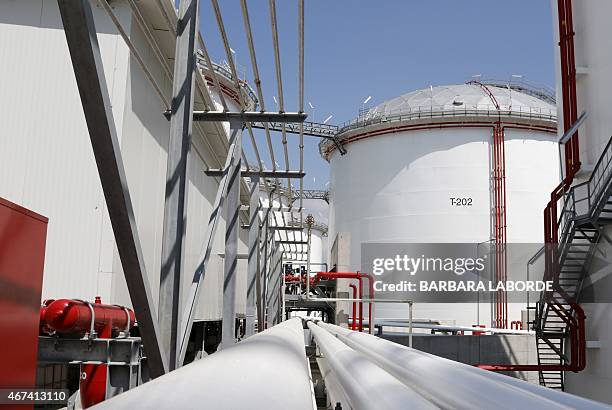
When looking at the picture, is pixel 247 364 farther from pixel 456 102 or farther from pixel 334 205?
pixel 334 205

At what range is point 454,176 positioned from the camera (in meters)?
21.5

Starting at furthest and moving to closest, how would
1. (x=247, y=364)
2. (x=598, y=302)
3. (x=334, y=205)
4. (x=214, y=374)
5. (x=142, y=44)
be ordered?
(x=334, y=205) → (x=598, y=302) → (x=142, y=44) → (x=247, y=364) → (x=214, y=374)

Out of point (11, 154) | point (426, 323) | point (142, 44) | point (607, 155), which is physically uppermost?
point (142, 44)

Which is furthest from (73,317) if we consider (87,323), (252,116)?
(252,116)

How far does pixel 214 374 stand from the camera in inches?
59.6

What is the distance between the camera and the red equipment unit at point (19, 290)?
336 centimetres

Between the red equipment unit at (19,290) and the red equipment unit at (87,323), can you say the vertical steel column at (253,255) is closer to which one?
the red equipment unit at (87,323)

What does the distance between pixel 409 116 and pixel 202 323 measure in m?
10.6

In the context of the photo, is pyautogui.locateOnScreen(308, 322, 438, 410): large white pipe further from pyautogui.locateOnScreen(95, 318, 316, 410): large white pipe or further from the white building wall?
the white building wall

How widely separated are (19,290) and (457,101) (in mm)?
20646

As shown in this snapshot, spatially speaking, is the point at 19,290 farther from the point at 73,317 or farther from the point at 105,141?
the point at 73,317

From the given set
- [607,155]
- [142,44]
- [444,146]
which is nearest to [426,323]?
[444,146]

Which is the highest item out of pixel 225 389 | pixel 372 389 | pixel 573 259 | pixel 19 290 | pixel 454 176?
pixel 454 176

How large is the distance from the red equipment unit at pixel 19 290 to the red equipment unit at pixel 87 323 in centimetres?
261
